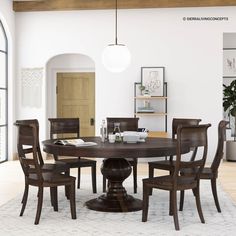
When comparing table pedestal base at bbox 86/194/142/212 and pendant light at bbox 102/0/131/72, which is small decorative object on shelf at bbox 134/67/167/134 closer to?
pendant light at bbox 102/0/131/72

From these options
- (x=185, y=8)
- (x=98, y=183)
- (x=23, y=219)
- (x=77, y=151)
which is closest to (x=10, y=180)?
(x=98, y=183)

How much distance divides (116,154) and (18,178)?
304 cm

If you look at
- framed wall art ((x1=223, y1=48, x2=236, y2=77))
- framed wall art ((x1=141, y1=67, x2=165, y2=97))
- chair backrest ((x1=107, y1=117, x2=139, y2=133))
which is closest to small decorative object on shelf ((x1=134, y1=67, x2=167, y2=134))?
framed wall art ((x1=141, y1=67, x2=165, y2=97))

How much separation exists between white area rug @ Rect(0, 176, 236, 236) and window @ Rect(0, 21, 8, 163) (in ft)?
11.6

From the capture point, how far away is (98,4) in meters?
8.04

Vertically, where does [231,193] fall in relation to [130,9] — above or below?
below

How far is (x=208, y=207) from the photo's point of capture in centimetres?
465

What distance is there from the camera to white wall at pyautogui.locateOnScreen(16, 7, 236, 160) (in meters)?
8.01

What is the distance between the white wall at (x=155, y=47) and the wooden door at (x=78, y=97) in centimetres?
67

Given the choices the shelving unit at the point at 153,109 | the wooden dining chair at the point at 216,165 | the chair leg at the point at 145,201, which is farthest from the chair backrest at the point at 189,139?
the shelving unit at the point at 153,109

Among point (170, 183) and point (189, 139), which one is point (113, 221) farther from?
point (189, 139)

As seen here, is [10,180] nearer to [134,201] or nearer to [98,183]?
[98,183]

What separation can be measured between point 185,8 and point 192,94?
157 centimetres

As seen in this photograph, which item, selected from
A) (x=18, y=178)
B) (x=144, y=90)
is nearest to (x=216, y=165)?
(x=18, y=178)
